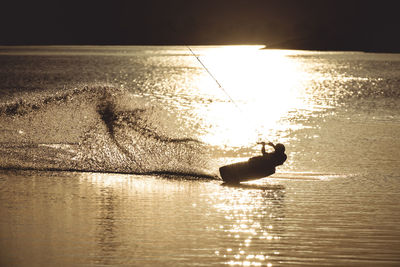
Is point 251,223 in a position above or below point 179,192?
below

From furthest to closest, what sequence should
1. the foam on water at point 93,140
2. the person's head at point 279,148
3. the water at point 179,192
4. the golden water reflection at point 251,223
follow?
1. the foam on water at point 93,140
2. the person's head at point 279,148
3. the water at point 179,192
4. the golden water reflection at point 251,223

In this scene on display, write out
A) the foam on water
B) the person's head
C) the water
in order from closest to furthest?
the water < the person's head < the foam on water

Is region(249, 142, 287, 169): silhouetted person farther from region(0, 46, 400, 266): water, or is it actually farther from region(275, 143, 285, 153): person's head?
region(0, 46, 400, 266): water

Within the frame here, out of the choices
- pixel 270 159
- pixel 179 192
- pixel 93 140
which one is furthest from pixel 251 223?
pixel 93 140

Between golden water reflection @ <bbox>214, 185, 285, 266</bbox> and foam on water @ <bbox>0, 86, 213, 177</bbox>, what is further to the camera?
foam on water @ <bbox>0, 86, 213, 177</bbox>

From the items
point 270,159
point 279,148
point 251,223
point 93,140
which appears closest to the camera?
point 251,223

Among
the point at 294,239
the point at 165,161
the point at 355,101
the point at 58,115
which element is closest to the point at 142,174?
the point at 165,161

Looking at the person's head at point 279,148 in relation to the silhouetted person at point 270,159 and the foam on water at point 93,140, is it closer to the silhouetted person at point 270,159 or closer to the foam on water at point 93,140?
the silhouetted person at point 270,159

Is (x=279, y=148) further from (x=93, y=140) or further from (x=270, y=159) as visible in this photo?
(x=93, y=140)

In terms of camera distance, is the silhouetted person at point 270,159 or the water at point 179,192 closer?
the water at point 179,192

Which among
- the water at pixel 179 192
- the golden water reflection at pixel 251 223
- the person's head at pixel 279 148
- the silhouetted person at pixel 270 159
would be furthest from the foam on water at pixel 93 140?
the golden water reflection at pixel 251 223

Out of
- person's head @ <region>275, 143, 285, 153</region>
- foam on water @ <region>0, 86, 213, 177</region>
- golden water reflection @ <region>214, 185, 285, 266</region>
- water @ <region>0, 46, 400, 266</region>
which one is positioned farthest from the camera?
foam on water @ <region>0, 86, 213, 177</region>

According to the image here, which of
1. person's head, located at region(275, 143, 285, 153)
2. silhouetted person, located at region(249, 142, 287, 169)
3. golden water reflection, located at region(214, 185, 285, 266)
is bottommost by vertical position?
golden water reflection, located at region(214, 185, 285, 266)

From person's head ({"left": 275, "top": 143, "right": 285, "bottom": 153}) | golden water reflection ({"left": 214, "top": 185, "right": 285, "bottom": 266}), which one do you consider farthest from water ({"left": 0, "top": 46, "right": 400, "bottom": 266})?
person's head ({"left": 275, "top": 143, "right": 285, "bottom": 153})
